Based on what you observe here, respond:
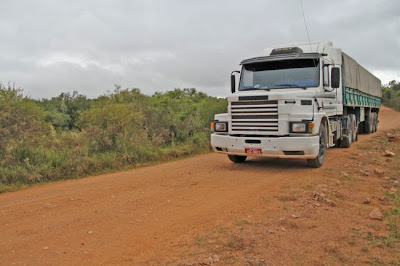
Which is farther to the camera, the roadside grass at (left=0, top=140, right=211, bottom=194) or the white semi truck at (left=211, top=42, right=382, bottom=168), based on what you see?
the white semi truck at (left=211, top=42, right=382, bottom=168)

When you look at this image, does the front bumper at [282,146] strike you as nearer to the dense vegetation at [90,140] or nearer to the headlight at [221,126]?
the headlight at [221,126]

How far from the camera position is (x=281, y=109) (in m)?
7.90

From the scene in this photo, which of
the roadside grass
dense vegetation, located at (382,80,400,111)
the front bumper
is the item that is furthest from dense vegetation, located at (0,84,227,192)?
dense vegetation, located at (382,80,400,111)

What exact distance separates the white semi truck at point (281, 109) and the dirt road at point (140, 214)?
1.99ft

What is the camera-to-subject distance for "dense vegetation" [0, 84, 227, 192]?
26.5 feet

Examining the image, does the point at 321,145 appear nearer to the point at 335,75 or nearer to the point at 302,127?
the point at 302,127

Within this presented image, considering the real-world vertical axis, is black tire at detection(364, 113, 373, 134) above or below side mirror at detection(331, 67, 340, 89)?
below

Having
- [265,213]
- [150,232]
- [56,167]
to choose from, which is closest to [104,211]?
[150,232]

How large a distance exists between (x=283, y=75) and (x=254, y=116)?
5.08ft

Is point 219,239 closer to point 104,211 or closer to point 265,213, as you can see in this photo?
point 265,213

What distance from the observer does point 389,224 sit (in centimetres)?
463

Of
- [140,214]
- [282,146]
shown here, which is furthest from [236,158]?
[140,214]

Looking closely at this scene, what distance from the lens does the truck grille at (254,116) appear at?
802 centimetres

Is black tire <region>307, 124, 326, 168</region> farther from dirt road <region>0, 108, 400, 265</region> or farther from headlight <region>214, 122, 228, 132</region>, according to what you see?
headlight <region>214, 122, 228, 132</region>
